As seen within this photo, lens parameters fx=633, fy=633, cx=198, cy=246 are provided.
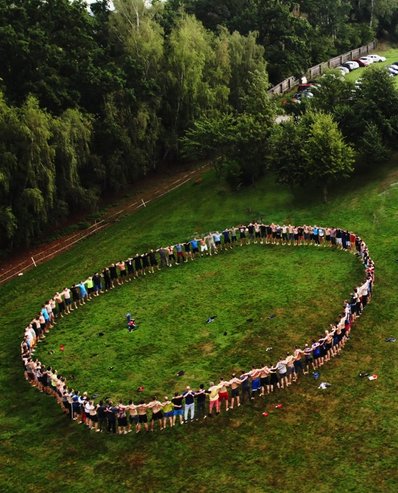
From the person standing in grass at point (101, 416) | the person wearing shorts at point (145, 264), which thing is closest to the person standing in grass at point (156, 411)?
the person standing in grass at point (101, 416)

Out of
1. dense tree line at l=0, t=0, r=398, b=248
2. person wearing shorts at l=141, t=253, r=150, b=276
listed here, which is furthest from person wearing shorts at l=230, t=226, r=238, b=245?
dense tree line at l=0, t=0, r=398, b=248

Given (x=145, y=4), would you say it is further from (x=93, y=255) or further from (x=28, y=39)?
(x=93, y=255)

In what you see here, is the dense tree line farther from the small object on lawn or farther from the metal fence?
the small object on lawn

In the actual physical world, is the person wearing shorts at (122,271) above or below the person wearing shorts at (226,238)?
above

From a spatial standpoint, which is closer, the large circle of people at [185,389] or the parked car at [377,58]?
the large circle of people at [185,389]

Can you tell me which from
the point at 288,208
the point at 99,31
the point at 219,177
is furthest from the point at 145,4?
the point at 288,208

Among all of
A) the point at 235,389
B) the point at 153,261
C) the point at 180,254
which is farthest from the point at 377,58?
the point at 235,389

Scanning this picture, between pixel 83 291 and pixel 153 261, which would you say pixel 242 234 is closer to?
pixel 153 261

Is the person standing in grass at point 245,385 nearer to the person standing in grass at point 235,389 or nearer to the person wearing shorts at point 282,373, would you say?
the person standing in grass at point 235,389
